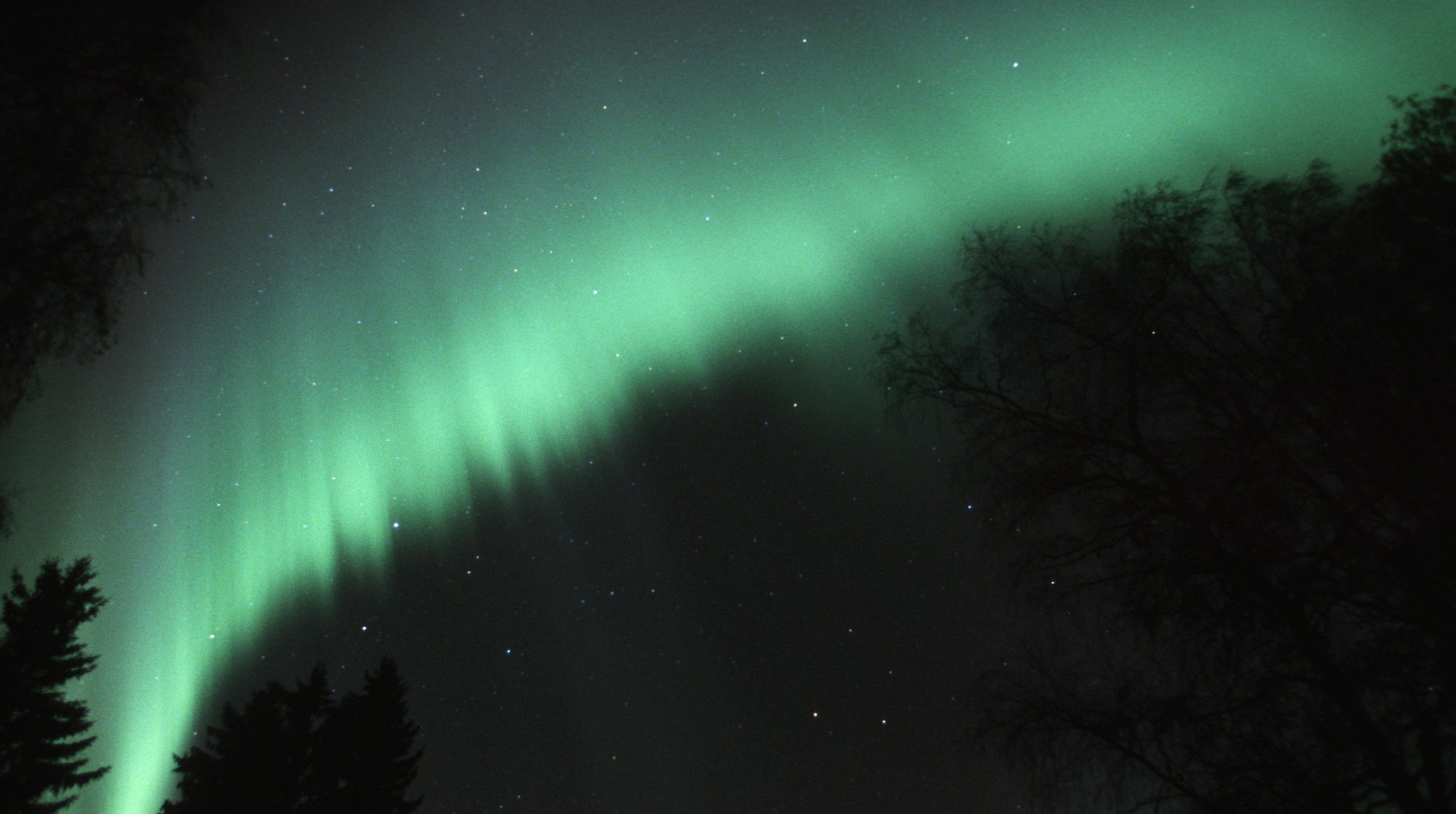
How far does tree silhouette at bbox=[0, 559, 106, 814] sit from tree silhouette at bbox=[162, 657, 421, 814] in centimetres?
273

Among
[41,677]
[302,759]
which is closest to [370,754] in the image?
[302,759]

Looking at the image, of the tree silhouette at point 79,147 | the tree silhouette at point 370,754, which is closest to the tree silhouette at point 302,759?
the tree silhouette at point 370,754

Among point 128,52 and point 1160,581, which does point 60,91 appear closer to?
point 128,52

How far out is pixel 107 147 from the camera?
15.2 ft

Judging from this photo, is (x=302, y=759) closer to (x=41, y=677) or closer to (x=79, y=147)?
(x=41, y=677)

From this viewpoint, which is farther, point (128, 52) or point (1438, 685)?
point (1438, 685)

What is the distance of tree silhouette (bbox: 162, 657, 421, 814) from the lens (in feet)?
61.2

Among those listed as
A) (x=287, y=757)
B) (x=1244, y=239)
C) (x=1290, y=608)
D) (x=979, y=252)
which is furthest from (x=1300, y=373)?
(x=287, y=757)

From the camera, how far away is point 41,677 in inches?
667

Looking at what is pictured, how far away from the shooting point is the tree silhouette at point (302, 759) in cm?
1866

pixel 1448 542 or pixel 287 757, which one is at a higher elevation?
pixel 287 757

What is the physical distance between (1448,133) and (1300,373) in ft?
7.63

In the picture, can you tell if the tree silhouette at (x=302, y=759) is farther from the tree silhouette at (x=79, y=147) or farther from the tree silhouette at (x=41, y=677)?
the tree silhouette at (x=79, y=147)

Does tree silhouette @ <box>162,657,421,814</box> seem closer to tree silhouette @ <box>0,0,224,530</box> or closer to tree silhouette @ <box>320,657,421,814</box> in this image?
tree silhouette @ <box>320,657,421,814</box>
